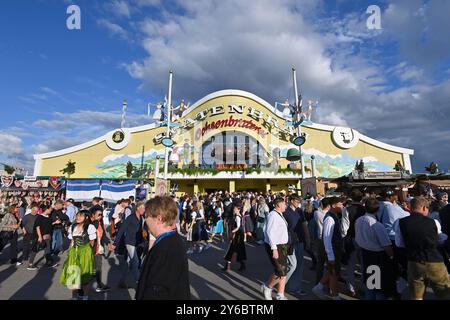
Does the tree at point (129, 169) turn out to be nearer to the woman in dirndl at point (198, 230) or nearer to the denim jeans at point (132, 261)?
the woman in dirndl at point (198, 230)

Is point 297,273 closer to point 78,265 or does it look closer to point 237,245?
point 237,245

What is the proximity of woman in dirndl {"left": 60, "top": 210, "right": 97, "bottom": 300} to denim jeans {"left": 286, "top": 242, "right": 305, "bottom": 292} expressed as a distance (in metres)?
3.75

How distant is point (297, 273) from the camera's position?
17.5 ft

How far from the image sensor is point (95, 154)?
32125mm

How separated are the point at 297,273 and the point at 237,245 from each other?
183 cm

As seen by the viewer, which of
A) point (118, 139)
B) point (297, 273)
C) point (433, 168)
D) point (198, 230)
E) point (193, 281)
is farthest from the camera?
point (118, 139)

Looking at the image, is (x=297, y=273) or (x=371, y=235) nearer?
(x=371, y=235)

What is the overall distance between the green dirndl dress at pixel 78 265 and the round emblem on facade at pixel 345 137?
31485mm


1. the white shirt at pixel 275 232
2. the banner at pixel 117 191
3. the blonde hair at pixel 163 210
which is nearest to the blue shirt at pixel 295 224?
the white shirt at pixel 275 232

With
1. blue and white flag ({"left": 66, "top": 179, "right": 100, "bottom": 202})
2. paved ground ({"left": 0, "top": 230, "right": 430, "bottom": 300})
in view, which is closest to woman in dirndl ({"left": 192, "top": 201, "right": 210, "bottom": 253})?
paved ground ({"left": 0, "top": 230, "right": 430, "bottom": 300})

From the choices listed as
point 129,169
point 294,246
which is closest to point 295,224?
point 294,246

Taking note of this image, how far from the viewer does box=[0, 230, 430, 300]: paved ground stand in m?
4.92

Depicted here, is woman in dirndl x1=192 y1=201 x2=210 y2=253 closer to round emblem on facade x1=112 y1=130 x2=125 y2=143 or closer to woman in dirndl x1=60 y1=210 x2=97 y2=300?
woman in dirndl x1=60 y1=210 x2=97 y2=300
